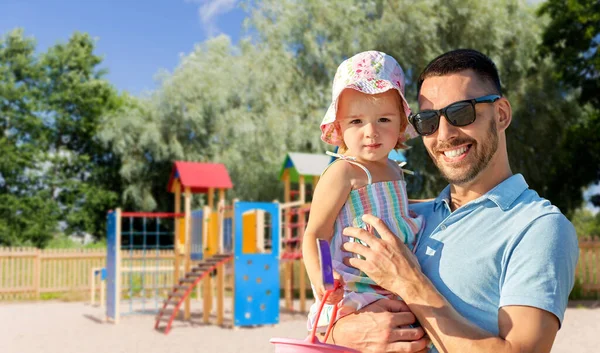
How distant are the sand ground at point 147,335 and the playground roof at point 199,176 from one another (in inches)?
111

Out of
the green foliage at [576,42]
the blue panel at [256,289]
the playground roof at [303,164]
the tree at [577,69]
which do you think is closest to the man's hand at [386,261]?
the blue panel at [256,289]

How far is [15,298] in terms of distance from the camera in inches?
754

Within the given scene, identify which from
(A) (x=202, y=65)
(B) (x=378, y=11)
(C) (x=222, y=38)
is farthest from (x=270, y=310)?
(C) (x=222, y=38)

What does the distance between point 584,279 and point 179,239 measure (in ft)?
34.5

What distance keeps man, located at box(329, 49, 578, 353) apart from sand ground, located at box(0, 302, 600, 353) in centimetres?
731

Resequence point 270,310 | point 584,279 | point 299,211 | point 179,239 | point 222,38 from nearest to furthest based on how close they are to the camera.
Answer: point 270,310
point 299,211
point 179,239
point 584,279
point 222,38

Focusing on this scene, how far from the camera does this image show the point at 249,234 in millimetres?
12031

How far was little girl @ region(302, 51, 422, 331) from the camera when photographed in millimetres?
2237

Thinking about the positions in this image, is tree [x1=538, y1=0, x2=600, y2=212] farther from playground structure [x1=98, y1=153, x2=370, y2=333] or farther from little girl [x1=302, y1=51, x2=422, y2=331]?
little girl [x1=302, y1=51, x2=422, y2=331]

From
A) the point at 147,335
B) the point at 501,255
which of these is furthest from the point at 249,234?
the point at 501,255

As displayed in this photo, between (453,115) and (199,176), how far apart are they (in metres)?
12.3

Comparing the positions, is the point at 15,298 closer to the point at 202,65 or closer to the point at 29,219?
the point at 29,219

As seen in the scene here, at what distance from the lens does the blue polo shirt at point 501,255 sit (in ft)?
5.97

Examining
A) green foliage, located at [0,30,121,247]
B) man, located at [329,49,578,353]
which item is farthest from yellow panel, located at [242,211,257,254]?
green foliage, located at [0,30,121,247]
